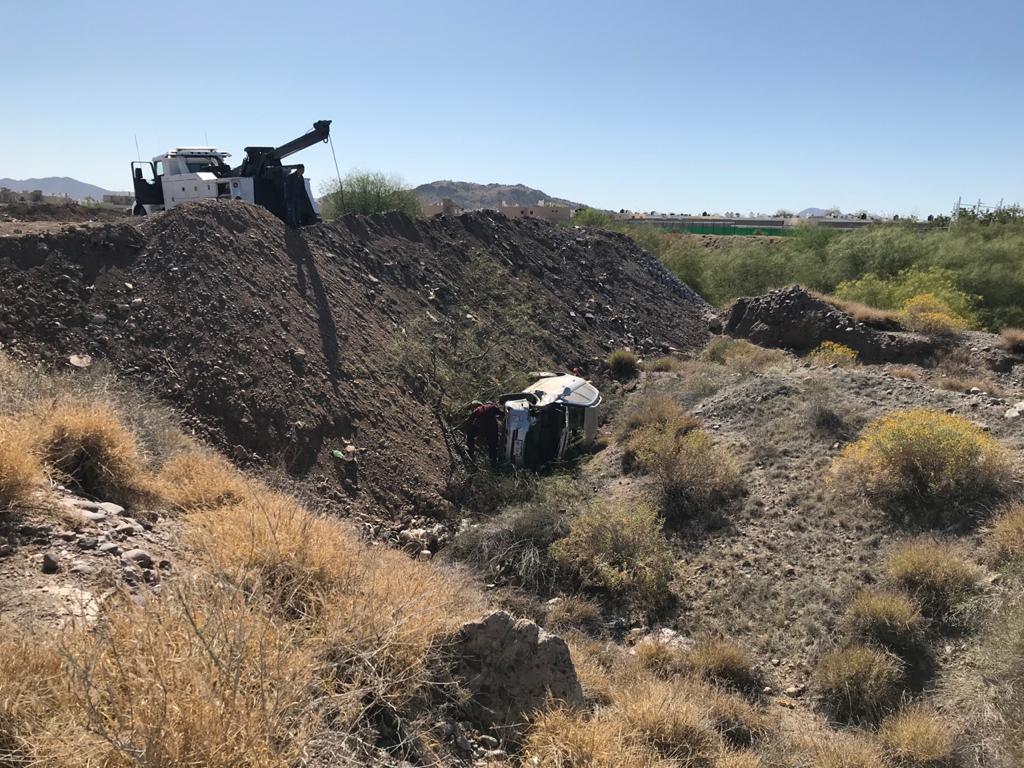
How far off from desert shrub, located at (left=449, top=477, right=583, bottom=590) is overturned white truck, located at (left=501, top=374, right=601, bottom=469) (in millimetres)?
1591

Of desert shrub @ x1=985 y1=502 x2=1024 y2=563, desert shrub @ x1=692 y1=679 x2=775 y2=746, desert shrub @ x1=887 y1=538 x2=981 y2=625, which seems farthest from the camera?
desert shrub @ x1=985 y1=502 x2=1024 y2=563

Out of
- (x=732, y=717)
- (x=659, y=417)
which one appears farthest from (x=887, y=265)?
(x=732, y=717)

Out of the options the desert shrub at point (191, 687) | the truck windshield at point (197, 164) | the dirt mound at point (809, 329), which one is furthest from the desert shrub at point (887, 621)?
the truck windshield at point (197, 164)

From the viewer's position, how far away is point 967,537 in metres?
7.12

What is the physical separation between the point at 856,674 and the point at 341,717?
186 inches

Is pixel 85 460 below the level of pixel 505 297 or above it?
below

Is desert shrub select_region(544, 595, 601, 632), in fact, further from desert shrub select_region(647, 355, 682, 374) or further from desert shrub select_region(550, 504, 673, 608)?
desert shrub select_region(647, 355, 682, 374)

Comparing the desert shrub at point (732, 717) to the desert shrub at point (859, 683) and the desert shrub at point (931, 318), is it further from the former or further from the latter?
the desert shrub at point (931, 318)

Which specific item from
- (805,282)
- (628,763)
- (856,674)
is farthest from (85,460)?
(805,282)

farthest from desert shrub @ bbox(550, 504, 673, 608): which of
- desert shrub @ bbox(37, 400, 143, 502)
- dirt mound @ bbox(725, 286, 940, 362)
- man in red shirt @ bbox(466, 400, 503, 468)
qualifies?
dirt mound @ bbox(725, 286, 940, 362)

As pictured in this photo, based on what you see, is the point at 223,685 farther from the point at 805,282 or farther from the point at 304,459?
the point at 805,282

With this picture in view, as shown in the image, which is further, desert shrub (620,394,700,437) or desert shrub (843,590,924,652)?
desert shrub (620,394,700,437)

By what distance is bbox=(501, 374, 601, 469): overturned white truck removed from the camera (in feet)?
35.6

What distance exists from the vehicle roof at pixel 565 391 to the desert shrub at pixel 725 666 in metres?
5.71
